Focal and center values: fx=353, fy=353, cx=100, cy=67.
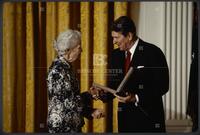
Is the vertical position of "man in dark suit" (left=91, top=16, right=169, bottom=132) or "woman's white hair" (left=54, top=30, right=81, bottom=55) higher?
"woman's white hair" (left=54, top=30, right=81, bottom=55)

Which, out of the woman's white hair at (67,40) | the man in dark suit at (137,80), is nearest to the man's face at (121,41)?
the man in dark suit at (137,80)

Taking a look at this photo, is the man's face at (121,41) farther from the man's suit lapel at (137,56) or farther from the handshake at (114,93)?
the handshake at (114,93)

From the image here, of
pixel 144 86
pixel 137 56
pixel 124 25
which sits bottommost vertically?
pixel 144 86

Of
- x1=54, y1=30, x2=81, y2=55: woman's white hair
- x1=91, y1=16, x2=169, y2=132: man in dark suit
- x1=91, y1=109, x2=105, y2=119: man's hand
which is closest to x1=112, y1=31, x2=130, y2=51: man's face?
x1=91, y1=16, x2=169, y2=132: man in dark suit

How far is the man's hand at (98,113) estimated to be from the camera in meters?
1.32

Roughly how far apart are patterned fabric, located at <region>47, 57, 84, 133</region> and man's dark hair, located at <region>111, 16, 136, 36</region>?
0.22 meters

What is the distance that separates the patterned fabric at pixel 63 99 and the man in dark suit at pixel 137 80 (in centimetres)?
8

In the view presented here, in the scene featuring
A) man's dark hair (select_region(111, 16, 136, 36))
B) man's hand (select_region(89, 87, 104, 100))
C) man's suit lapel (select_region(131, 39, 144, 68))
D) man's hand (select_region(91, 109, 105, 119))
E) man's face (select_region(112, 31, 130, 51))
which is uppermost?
man's dark hair (select_region(111, 16, 136, 36))

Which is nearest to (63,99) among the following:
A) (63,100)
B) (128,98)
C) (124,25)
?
(63,100)

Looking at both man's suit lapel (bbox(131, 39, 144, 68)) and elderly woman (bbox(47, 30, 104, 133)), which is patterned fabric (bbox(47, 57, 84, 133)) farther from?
man's suit lapel (bbox(131, 39, 144, 68))

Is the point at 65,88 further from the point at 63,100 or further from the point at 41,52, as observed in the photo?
the point at 41,52

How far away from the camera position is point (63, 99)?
50.9 inches

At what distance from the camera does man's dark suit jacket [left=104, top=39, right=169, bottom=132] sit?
129cm

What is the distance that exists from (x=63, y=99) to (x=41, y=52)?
19 centimetres
